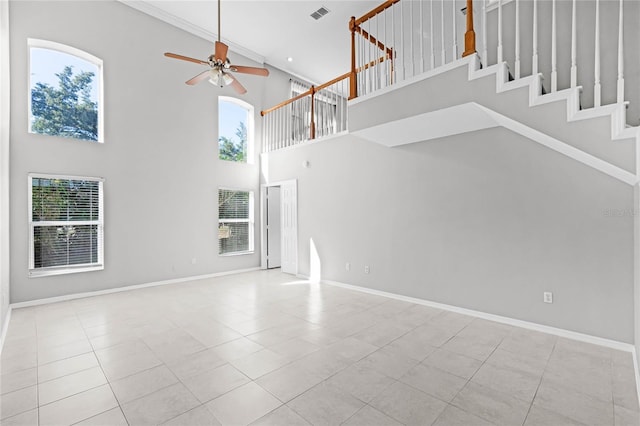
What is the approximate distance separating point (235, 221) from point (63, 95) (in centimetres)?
368

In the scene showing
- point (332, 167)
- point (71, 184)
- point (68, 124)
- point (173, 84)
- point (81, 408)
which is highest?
point (173, 84)

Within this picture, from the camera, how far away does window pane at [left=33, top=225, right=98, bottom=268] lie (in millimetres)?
4579

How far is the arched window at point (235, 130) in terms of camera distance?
6.92 meters

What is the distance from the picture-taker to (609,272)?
10.2ft

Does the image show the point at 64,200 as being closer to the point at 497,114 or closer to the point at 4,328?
the point at 4,328

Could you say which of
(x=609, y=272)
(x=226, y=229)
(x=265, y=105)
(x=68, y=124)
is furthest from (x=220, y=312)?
(x=265, y=105)

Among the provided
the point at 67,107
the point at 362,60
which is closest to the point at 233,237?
the point at 67,107

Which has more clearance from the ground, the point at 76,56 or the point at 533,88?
the point at 76,56

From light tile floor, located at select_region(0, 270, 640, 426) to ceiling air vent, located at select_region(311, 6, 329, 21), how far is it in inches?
211

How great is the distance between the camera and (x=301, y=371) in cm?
261

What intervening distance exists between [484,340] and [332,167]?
3715 millimetres

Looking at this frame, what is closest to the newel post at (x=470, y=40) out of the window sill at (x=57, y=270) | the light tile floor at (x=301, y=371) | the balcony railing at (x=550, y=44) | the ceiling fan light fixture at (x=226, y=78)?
the balcony railing at (x=550, y=44)

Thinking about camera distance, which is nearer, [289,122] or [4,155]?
[4,155]

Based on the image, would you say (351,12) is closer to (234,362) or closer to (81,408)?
(234,362)
